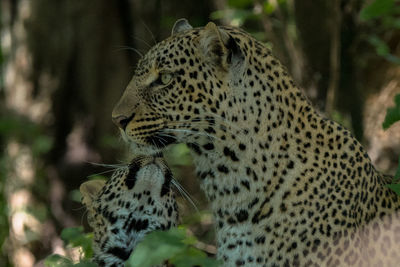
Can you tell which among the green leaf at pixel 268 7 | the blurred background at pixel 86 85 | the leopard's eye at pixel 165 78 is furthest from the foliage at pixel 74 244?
the blurred background at pixel 86 85

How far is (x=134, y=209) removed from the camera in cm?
526

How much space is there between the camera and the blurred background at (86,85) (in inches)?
400

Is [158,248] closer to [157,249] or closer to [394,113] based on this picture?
[157,249]

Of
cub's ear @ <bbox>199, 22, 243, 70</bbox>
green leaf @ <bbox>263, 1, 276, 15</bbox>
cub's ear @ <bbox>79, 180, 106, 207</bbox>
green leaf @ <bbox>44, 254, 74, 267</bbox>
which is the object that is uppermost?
green leaf @ <bbox>263, 1, 276, 15</bbox>

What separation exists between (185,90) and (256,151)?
0.61 metres

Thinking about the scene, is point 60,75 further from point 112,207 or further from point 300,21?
point 112,207

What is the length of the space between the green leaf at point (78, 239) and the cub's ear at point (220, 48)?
1.77 metres

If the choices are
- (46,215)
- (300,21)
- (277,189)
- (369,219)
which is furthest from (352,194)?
(46,215)

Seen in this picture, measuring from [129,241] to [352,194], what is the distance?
1741 mm

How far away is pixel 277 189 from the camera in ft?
15.0

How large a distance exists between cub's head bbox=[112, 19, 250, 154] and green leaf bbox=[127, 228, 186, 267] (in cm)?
132

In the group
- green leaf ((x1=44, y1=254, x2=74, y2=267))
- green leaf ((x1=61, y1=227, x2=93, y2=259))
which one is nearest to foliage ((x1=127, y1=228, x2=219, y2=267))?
green leaf ((x1=44, y1=254, x2=74, y2=267))

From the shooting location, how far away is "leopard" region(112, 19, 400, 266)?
4.43 meters

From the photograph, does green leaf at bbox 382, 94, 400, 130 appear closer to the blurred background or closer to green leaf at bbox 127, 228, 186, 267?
green leaf at bbox 127, 228, 186, 267
